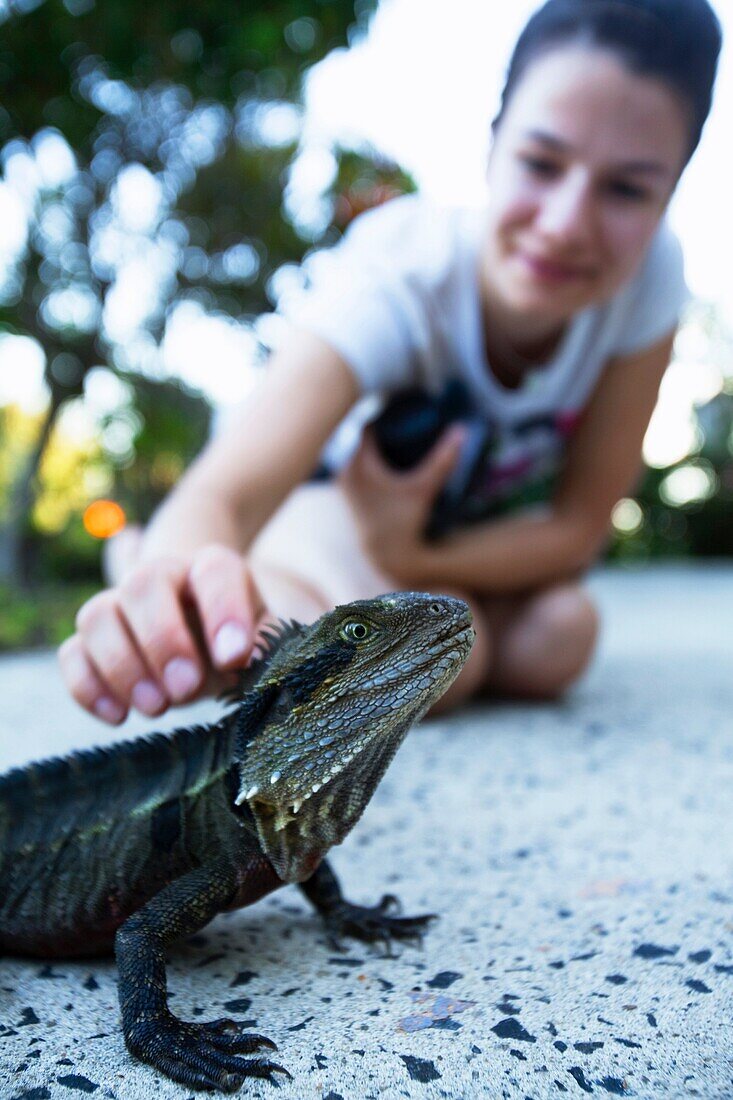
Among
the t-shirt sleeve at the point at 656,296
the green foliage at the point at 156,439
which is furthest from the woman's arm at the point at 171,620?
the green foliage at the point at 156,439

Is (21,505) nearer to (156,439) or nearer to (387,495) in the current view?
(156,439)

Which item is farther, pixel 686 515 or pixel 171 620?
pixel 686 515

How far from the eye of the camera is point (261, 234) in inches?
380

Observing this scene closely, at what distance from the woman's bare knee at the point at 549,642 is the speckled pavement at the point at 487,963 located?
73cm

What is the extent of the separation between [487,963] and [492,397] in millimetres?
2270

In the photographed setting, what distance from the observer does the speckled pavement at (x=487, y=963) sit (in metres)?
1.24

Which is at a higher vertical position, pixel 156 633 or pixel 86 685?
pixel 156 633

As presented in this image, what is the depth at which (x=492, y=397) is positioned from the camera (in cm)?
341

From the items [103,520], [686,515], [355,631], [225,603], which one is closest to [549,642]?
[225,603]

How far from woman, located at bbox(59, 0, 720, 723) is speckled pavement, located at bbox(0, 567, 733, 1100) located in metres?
0.53


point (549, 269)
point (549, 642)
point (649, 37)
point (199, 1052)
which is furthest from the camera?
point (549, 642)

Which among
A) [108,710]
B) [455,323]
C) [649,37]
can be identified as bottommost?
[108,710]

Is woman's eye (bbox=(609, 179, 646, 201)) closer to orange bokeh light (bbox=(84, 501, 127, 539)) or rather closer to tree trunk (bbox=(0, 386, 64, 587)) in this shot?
orange bokeh light (bbox=(84, 501, 127, 539))

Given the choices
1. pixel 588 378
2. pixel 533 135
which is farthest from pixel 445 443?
pixel 533 135
